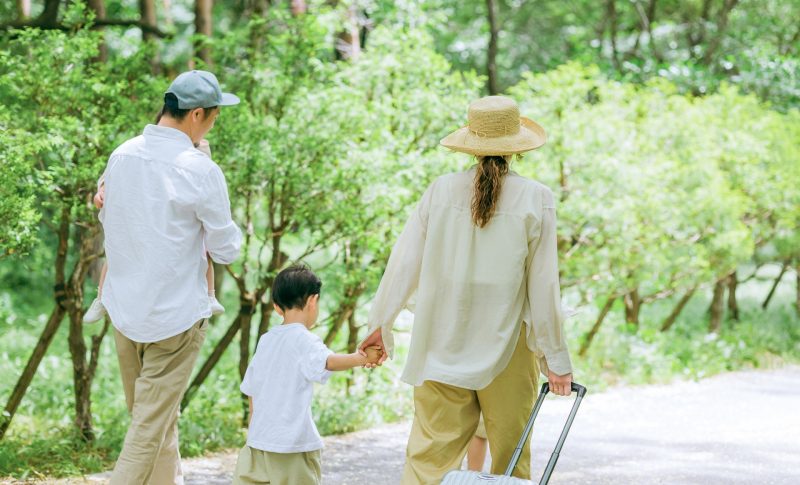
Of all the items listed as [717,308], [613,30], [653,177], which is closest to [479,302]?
[653,177]

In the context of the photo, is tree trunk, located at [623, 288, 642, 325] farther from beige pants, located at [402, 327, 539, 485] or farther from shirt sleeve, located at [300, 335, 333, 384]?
shirt sleeve, located at [300, 335, 333, 384]

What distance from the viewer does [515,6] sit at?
20109mm

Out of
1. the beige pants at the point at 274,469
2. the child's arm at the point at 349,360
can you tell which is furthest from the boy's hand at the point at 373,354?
the beige pants at the point at 274,469

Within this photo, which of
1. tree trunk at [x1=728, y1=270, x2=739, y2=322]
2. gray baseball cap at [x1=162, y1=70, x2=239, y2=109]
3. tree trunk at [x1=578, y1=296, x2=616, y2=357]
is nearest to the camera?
gray baseball cap at [x1=162, y1=70, x2=239, y2=109]

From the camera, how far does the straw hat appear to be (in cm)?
408

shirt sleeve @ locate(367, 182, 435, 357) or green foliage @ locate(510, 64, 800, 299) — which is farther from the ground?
shirt sleeve @ locate(367, 182, 435, 357)

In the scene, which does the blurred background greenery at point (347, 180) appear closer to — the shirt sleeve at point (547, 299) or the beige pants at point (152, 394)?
the beige pants at point (152, 394)

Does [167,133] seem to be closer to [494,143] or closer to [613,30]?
[494,143]

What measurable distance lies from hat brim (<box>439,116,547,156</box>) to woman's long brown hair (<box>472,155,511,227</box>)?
2.6 inches

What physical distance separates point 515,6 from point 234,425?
46.9 ft

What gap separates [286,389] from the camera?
4.03 metres

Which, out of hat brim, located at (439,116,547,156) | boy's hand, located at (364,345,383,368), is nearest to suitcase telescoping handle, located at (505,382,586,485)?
boy's hand, located at (364,345,383,368)

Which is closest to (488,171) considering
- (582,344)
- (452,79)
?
(452,79)

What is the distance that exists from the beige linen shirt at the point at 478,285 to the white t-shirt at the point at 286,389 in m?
0.29
